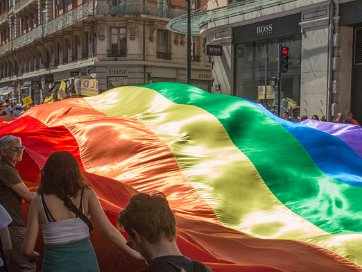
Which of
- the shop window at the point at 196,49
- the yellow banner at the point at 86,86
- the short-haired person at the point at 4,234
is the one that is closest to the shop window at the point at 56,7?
the shop window at the point at 196,49

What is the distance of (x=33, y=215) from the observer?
9.81 feet

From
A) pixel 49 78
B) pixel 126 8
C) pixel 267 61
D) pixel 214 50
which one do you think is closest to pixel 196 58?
pixel 126 8

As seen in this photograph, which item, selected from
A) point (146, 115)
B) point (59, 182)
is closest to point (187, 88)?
point (146, 115)

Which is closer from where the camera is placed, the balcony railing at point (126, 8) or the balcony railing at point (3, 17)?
the balcony railing at point (126, 8)

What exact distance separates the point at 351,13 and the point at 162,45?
21392 mm

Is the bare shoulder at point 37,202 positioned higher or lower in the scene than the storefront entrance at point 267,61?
lower

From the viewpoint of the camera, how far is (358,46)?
54.0 feet

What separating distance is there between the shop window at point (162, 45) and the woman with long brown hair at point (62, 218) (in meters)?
32.8

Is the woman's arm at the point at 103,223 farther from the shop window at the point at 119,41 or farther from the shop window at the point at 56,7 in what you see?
the shop window at the point at 56,7

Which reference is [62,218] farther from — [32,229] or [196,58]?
[196,58]

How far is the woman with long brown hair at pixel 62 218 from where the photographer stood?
292cm

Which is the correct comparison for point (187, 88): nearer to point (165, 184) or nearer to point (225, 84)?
point (165, 184)

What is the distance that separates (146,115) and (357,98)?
1129 centimetres

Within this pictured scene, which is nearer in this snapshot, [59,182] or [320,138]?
[59,182]
